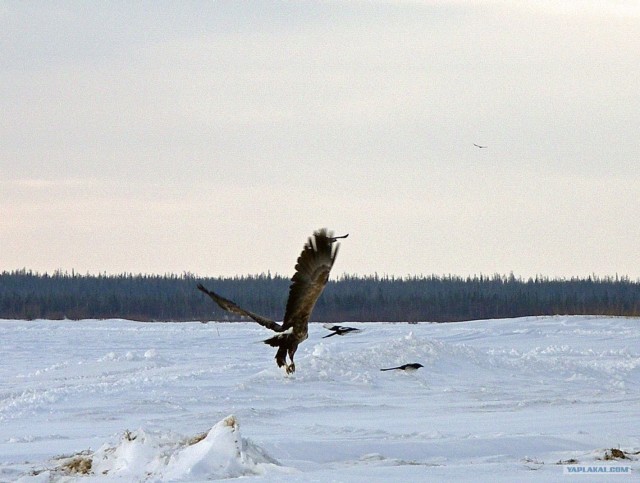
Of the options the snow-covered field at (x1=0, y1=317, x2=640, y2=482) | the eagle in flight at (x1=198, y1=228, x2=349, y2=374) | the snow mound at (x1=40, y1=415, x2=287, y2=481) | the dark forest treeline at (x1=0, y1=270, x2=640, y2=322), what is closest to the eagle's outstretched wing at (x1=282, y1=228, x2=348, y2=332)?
the eagle in flight at (x1=198, y1=228, x2=349, y2=374)

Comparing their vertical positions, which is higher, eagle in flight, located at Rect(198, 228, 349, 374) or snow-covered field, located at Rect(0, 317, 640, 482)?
eagle in flight, located at Rect(198, 228, 349, 374)

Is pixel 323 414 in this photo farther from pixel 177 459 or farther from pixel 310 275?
pixel 177 459

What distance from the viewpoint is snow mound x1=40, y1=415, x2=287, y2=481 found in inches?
317

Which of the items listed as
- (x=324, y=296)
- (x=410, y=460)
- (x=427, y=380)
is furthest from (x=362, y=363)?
(x=324, y=296)

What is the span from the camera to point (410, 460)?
383 inches

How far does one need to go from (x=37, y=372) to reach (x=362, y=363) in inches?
234

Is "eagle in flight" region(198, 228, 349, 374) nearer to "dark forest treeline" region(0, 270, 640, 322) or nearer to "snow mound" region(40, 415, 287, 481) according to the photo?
"snow mound" region(40, 415, 287, 481)

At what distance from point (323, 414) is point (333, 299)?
59813 millimetres

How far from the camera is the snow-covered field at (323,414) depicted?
838 centimetres

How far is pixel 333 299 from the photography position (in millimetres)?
74500

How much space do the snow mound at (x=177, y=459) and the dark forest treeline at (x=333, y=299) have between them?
5032 centimetres

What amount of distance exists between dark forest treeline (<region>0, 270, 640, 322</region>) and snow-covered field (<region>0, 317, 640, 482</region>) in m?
37.0

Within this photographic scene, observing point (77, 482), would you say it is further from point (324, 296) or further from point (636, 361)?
point (324, 296)

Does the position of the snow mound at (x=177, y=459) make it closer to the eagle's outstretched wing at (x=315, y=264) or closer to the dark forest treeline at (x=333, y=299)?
the eagle's outstretched wing at (x=315, y=264)
